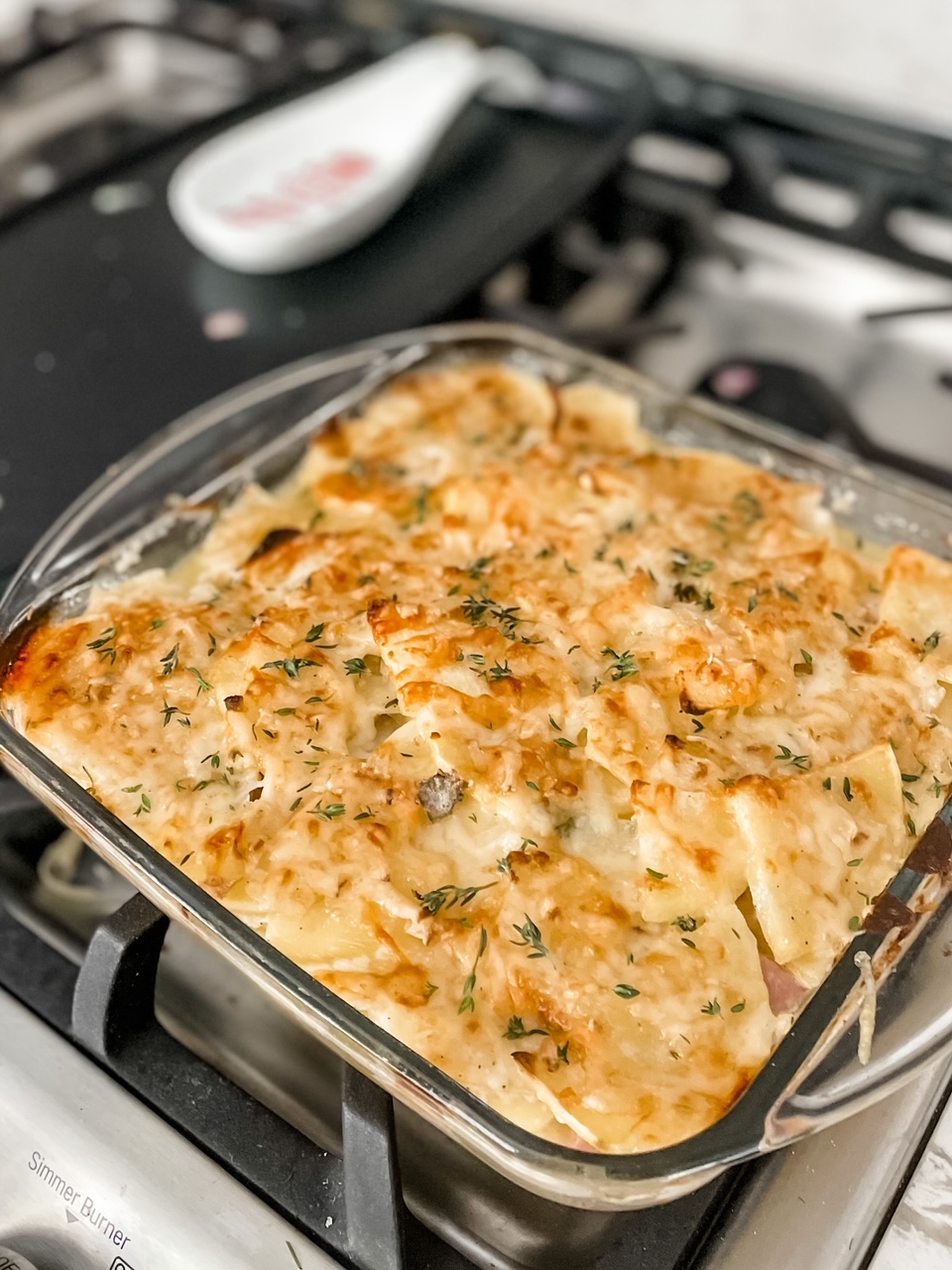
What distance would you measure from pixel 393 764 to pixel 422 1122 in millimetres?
311

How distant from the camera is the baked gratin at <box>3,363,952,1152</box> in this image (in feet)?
2.92

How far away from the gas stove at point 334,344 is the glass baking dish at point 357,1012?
0.07 m

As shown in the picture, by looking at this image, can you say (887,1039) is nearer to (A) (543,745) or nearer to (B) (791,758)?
(B) (791,758)

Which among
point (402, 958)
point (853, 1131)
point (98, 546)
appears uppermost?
point (98, 546)

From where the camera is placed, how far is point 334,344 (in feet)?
5.42

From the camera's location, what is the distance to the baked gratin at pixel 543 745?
890 millimetres

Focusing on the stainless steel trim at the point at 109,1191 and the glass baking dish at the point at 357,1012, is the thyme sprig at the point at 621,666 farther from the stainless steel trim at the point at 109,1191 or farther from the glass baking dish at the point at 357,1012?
the stainless steel trim at the point at 109,1191

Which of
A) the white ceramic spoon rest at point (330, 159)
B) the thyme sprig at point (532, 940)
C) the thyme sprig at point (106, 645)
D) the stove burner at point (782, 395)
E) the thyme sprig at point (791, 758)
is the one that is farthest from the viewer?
the white ceramic spoon rest at point (330, 159)

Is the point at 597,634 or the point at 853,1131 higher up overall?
the point at 597,634

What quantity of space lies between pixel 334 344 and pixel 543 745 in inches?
33.0

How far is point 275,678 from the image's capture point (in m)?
1.07

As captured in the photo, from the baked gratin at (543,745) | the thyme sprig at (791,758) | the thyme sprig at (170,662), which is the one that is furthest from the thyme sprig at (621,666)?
the thyme sprig at (170,662)

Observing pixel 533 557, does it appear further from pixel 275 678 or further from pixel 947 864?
pixel 947 864

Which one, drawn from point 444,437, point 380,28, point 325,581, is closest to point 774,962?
point 325,581
